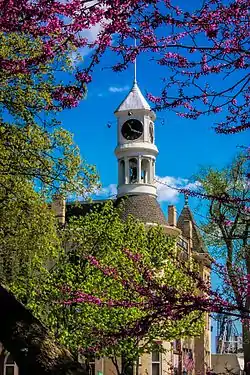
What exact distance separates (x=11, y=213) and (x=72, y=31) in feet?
44.2

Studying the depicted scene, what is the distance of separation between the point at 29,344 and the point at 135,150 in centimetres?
3882

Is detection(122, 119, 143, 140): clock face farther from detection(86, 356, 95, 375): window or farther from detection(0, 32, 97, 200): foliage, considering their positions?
detection(0, 32, 97, 200): foliage

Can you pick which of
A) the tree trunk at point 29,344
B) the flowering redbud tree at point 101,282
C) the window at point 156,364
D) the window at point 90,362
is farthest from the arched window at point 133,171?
the tree trunk at point 29,344

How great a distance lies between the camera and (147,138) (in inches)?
1780

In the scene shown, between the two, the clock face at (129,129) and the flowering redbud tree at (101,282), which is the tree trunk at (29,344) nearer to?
the flowering redbud tree at (101,282)

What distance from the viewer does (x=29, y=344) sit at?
5.64 metres

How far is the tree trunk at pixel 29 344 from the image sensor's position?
5555 mm

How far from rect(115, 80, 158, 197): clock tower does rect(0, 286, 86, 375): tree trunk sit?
3783cm

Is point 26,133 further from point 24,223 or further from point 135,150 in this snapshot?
point 135,150

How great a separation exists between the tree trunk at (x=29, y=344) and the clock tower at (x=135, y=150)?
37827mm

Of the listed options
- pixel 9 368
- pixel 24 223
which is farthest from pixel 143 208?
pixel 24 223

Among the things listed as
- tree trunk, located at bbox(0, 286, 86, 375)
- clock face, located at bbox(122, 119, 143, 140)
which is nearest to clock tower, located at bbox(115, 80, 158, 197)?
clock face, located at bbox(122, 119, 143, 140)

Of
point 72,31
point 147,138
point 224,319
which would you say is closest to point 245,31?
point 72,31

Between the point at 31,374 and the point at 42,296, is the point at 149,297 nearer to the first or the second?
the point at 31,374
